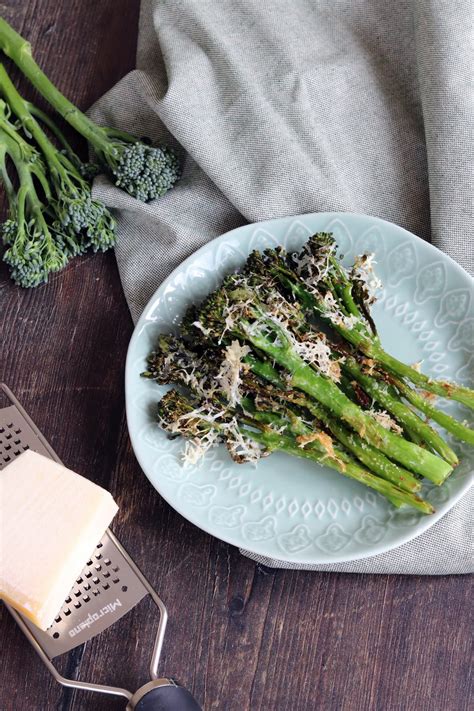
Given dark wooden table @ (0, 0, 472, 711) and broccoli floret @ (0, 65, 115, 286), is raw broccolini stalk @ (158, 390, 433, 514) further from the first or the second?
broccoli floret @ (0, 65, 115, 286)

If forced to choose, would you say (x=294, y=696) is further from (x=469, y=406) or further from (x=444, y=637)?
(x=469, y=406)

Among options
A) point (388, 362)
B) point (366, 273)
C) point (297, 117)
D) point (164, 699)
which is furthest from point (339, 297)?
point (164, 699)

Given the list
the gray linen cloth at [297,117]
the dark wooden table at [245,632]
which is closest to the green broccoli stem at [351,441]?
the dark wooden table at [245,632]

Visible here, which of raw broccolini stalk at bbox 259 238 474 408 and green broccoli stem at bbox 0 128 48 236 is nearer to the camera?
raw broccolini stalk at bbox 259 238 474 408

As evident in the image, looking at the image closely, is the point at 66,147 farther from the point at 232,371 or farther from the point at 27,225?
the point at 232,371

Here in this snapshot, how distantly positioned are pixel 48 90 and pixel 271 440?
168cm

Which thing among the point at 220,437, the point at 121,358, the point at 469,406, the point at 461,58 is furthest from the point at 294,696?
the point at 461,58

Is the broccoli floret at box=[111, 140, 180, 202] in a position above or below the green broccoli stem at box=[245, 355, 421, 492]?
above

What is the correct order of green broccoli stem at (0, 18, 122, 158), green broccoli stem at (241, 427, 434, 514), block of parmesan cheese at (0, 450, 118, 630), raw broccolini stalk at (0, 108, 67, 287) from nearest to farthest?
block of parmesan cheese at (0, 450, 118, 630) < green broccoli stem at (241, 427, 434, 514) < raw broccolini stalk at (0, 108, 67, 287) < green broccoli stem at (0, 18, 122, 158)

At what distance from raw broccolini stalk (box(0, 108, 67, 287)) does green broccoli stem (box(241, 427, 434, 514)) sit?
1.01m

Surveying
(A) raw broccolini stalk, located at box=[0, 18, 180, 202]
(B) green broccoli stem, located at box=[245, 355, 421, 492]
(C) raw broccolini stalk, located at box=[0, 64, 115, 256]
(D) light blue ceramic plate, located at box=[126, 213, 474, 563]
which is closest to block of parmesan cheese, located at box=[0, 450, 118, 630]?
(D) light blue ceramic plate, located at box=[126, 213, 474, 563]

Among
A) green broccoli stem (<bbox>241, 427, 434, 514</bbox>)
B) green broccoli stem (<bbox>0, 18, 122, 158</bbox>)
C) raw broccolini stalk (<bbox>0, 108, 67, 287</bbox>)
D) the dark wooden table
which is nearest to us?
green broccoli stem (<bbox>241, 427, 434, 514</bbox>)

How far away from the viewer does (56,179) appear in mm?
3055

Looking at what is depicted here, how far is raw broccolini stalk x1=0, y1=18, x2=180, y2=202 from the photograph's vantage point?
301 centimetres
